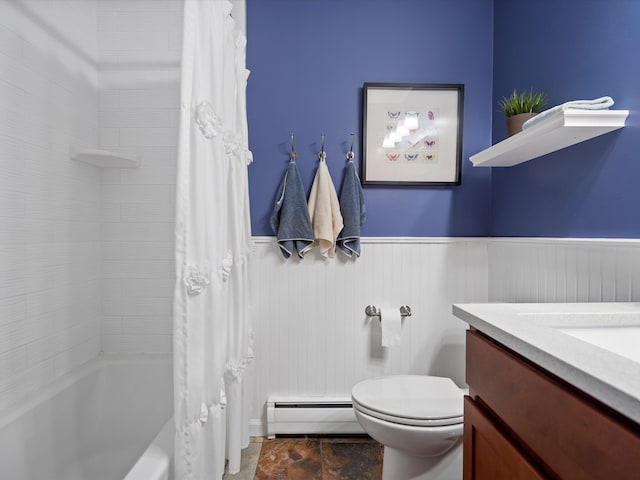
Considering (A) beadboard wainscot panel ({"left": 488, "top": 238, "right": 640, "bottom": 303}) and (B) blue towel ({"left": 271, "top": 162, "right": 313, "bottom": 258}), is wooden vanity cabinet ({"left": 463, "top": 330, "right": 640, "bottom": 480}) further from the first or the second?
(B) blue towel ({"left": 271, "top": 162, "right": 313, "bottom": 258})

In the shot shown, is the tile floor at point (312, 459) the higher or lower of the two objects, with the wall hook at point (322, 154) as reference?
lower

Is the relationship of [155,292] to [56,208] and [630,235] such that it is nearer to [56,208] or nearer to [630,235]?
[56,208]

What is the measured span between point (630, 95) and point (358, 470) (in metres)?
1.75

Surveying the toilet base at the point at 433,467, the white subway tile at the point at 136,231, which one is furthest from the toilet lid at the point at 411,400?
the white subway tile at the point at 136,231

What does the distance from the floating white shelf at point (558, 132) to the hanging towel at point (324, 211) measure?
28.7 inches

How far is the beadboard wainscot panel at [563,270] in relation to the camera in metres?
1.08

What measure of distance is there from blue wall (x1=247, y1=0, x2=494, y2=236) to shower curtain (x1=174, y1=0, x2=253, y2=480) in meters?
0.52

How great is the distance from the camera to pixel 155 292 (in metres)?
1.78

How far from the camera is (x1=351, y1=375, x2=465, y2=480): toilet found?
1.21 m

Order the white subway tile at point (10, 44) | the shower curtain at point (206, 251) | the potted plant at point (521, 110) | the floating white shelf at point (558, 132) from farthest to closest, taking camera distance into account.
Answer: the potted plant at point (521, 110) < the white subway tile at point (10, 44) < the floating white shelf at point (558, 132) < the shower curtain at point (206, 251)

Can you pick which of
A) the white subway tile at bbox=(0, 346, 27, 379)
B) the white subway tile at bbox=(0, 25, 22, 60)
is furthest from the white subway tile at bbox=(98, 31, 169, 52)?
the white subway tile at bbox=(0, 346, 27, 379)

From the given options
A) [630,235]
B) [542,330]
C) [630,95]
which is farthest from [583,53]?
[542,330]

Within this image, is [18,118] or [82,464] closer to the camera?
[18,118]

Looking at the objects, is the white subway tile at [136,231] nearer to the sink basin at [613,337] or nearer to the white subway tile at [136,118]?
the white subway tile at [136,118]
